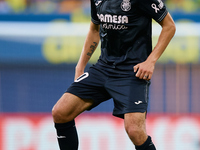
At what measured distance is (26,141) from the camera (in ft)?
15.8

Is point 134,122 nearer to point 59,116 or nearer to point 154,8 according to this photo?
point 59,116

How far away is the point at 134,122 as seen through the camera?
2486mm

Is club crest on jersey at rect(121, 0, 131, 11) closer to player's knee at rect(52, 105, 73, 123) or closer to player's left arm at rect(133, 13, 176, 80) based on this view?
player's left arm at rect(133, 13, 176, 80)

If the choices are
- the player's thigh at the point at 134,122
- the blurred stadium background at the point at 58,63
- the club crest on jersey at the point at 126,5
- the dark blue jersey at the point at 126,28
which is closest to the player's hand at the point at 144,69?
the dark blue jersey at the point at 126,28

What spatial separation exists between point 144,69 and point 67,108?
1.90 ft

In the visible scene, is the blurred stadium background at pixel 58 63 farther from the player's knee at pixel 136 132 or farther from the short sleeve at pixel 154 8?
the short sleeve at pixel 154 8

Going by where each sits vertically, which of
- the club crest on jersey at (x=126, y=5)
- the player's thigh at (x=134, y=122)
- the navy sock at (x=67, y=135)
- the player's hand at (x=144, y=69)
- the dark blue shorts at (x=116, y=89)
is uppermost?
the club crest on jersey at (x=126, y=5)

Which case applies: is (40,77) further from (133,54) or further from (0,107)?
(133,54)

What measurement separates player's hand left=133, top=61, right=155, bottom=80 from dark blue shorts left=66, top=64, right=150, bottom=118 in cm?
7

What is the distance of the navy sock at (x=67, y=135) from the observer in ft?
8.87

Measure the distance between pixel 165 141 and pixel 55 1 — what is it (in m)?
2.85

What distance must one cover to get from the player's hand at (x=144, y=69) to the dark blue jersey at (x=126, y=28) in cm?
11

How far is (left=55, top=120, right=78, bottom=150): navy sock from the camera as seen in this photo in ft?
8.87

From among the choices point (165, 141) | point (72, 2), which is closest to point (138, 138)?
point (165, 141)
